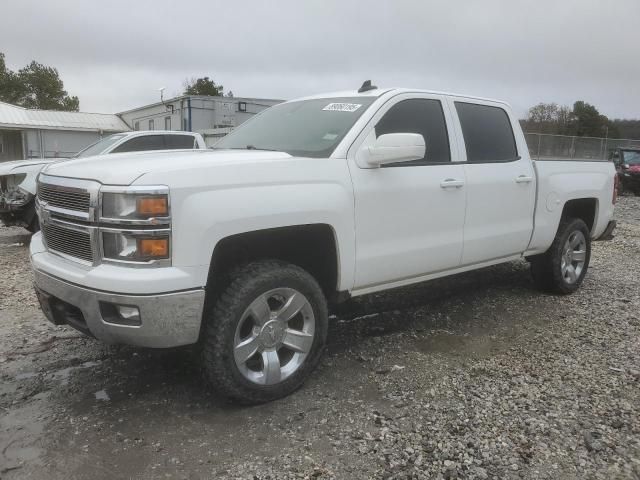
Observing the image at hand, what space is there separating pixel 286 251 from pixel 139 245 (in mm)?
1059

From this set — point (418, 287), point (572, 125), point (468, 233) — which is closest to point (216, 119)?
point (418, 287)

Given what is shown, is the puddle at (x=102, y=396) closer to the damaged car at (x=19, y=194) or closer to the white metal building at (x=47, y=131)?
the damaged car at (x=19, y=194)

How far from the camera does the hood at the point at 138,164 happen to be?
110 inches

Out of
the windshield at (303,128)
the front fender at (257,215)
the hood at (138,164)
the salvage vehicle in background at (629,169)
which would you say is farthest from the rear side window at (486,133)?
the salvage vehicle in background at (629,169)

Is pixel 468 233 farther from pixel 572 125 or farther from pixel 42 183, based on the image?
pixel 572 125

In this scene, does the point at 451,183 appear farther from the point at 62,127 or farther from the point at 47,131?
the point at 47,131

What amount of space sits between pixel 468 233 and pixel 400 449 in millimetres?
2063

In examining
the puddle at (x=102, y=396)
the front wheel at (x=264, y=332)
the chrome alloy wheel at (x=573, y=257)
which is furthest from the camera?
the chrome alloy wheel at (x=573, y=257)

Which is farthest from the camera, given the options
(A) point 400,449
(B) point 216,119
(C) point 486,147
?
(B) point 216,119

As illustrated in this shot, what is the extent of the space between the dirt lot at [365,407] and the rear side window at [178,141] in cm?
534

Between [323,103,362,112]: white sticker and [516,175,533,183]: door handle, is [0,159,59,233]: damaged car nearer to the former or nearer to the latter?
[323,103,362,112]: white sticker

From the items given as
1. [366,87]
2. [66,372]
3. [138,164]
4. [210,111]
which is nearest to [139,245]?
[138,164]

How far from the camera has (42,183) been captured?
131 inches

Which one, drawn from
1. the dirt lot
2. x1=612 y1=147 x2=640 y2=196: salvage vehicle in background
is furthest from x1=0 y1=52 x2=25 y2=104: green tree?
the dirt lot
